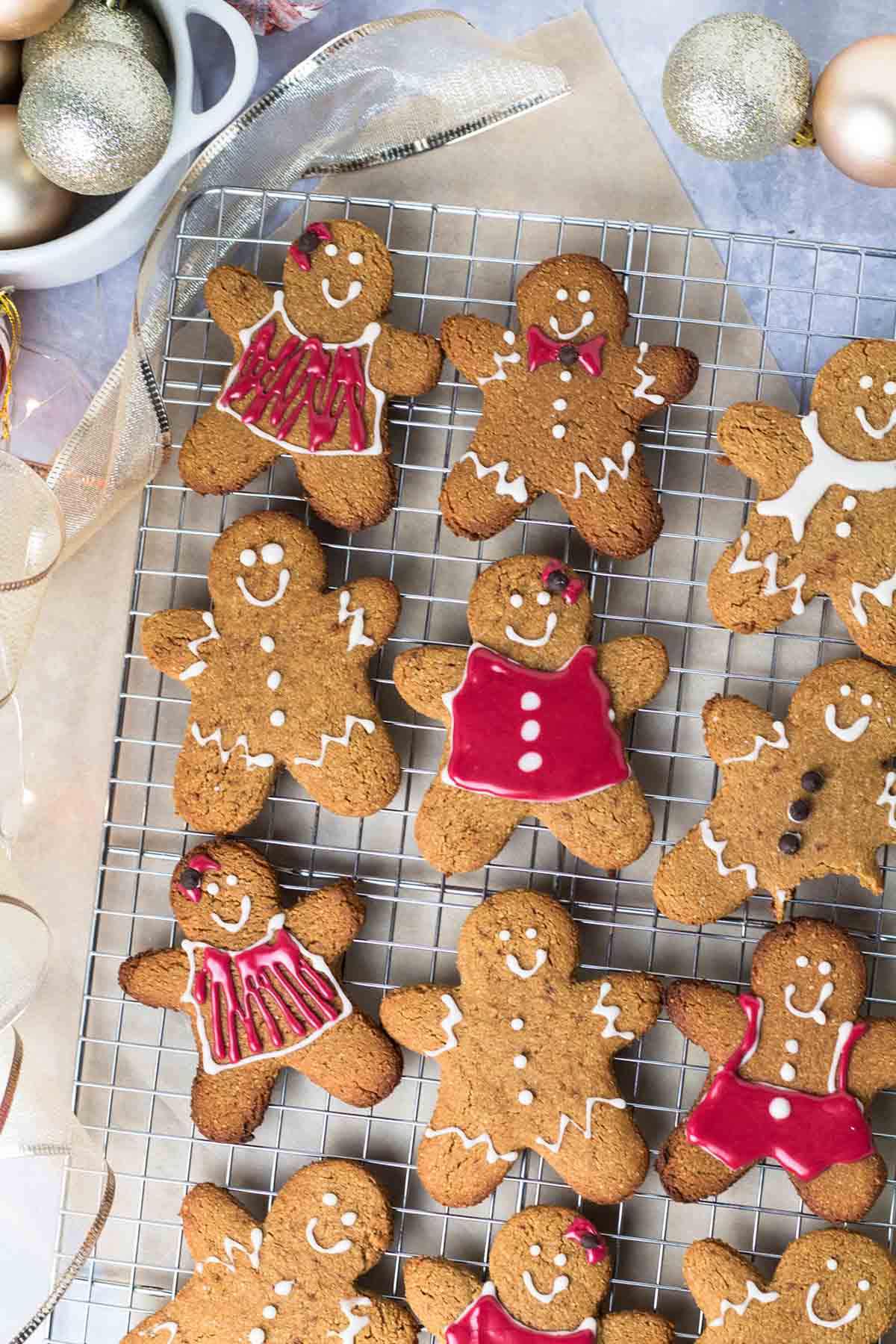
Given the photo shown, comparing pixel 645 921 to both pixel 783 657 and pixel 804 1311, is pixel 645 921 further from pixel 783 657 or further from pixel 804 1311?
pixel 804 1311

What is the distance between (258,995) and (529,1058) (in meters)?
0.35

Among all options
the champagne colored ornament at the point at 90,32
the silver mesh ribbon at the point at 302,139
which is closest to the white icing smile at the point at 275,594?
the silver mesh ribbon at the point at 302,139

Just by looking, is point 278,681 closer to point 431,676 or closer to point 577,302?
point 431,676

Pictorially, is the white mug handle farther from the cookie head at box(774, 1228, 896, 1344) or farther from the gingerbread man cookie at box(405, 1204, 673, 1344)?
the cookie head at box(774, 1228, 896, 1344)

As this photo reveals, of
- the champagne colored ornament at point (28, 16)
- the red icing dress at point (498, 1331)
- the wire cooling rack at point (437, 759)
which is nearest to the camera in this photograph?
the champagne colored ornament at point (28, 16)

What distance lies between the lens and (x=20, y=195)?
162 centimetres

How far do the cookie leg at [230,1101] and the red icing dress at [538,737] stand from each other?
1.52 ft

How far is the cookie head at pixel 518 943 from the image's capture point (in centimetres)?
163

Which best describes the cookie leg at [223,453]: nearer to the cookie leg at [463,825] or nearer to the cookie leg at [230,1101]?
the cookie leg at [463,825]

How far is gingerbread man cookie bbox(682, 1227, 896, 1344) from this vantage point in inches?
62.4

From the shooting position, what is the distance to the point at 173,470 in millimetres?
1762

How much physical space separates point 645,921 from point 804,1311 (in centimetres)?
50

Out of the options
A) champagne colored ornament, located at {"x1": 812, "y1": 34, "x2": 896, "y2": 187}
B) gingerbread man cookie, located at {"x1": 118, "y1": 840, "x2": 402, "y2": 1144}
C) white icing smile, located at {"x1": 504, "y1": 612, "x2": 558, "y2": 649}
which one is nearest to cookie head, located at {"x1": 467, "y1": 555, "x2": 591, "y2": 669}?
white icing smile, located at {"x1": 504, "y1": 612, "x2": 558, "y2": 649}

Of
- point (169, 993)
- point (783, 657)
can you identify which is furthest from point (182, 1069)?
point (783, 657)
